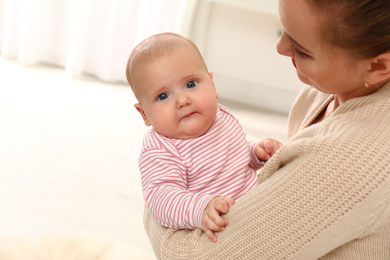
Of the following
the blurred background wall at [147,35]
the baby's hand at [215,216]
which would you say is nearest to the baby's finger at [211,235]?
the baby's hand at [215,216]

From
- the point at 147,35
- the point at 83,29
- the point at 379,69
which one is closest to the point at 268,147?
the point at 379,69

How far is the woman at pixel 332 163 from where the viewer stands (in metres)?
0.91

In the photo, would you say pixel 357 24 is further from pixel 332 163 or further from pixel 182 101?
pixel 182 101

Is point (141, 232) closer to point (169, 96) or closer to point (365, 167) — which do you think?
point (169, 96)

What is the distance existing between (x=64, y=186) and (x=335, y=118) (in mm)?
1613

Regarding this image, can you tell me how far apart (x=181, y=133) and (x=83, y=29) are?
8.00 ft

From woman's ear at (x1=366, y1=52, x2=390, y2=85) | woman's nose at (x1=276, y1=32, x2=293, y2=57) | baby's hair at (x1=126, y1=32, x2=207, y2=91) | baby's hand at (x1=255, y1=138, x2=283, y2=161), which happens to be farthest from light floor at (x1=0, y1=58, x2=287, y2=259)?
woman's ear at (x1=366, y1=52, x2=390, y2=85)

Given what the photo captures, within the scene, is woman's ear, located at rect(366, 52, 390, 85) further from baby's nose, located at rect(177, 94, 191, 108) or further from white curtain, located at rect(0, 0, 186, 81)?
white curtain, located at rect(0, 0, 186, 81)

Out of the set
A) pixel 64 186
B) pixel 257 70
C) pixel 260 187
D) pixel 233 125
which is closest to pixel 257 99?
pixel 257 70

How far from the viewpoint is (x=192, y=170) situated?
1.24 meters

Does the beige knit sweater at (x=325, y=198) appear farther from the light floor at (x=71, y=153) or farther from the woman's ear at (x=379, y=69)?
the light floor at (x=71, y=153)

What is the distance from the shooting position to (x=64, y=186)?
2396 millimetres

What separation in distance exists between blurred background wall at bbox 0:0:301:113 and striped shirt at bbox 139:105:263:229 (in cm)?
211

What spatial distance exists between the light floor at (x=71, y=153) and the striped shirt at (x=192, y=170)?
85cm
